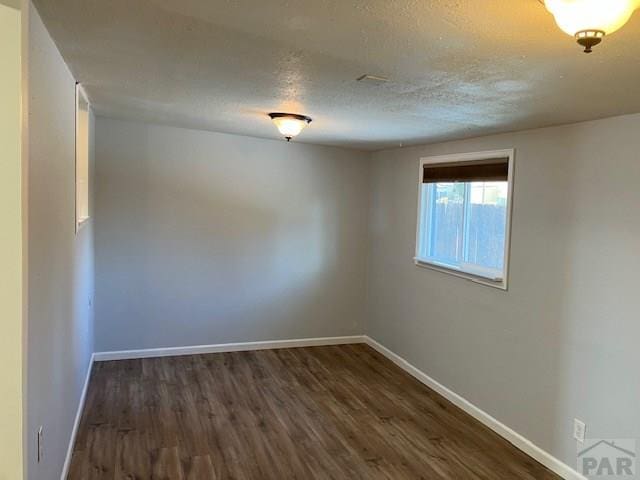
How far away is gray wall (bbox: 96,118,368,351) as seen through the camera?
4.70 meters

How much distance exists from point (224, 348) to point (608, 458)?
352cm

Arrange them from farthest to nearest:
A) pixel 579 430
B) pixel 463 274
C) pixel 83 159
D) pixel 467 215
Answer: pixel 467 215 → pixel 463 274 → pixel 83 159 → pixel 579 430

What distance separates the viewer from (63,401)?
8.79 feet

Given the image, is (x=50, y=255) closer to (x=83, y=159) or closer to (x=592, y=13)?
(x=83, y=159)

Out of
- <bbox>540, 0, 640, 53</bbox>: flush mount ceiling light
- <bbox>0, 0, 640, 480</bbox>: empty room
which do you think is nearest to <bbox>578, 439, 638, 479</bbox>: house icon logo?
<bbox>0, 0, 640, 480</bbox>: empty room

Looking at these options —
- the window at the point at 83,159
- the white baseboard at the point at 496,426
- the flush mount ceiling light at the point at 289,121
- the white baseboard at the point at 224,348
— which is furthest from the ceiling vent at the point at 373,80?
the white baseboard at the point at 224,348

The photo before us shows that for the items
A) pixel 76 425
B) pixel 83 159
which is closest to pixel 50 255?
pixel 76 425

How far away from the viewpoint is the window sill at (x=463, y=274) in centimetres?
361

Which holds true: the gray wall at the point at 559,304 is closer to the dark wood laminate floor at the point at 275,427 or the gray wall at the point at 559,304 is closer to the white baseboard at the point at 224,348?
the dark wood laminate floor at the point at 275,427

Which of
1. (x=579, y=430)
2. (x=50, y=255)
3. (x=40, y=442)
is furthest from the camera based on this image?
(x=579, y=430)

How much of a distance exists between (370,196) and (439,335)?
1889 mm

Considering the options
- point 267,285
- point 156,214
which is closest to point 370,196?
Result: point 267,285

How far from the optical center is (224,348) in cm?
519

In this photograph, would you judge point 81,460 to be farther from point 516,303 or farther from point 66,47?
point 516,303
